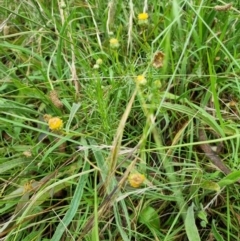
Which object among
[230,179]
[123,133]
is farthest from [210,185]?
[123,133]

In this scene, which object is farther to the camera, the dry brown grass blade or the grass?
the grass

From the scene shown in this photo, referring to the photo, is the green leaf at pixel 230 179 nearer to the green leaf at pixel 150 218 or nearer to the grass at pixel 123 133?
the grass at pixel 123 133

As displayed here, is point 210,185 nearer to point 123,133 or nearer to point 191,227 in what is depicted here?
point 191,227

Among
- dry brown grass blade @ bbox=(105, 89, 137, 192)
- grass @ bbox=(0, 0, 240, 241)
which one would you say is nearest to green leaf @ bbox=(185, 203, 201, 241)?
grass @ bbox=(0, 0, 240, 241)

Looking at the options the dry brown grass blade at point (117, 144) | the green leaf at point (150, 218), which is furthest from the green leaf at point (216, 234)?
the dry brown grass blade at point (117, 144)

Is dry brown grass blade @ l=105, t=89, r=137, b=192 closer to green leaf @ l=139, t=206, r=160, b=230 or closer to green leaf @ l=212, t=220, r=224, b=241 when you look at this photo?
green leaf @ l=139, t=206, r=160, b=230

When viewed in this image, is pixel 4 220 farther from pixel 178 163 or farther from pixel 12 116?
pixel 178 163

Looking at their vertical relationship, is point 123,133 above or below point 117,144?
below
